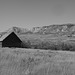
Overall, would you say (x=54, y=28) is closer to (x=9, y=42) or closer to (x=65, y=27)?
(x=65, y=27)

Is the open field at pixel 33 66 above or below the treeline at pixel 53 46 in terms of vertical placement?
above

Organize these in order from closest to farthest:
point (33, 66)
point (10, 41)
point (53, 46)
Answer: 1. point (33, 66)
2. point (10, 41)
3. point (53, 46)

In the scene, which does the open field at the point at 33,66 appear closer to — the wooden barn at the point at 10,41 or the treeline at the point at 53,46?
the treeline at the point at 53,46

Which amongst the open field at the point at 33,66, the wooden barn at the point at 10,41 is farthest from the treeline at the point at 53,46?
the open field at the point at 33,66

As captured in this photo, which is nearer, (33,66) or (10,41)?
(33,66)

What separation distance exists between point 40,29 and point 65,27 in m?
26.1

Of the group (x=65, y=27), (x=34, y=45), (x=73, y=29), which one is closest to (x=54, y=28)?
(x=65, y=27)

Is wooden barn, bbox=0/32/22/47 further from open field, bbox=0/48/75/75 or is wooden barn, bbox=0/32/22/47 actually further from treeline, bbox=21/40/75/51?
open field, bbox=0/48/75/75

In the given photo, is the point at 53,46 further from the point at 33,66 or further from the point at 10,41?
the point at 33,66

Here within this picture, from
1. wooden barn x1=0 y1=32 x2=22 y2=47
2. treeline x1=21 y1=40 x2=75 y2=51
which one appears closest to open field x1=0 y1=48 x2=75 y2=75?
treeline x1=21 y1=40 x2=75 y2=51

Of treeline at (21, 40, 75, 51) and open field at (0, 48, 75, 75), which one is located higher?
open field at (0, 48, 75, 75)

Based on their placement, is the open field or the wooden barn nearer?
the open field

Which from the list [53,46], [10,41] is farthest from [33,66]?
[53,46]

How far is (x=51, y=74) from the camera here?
523cm
